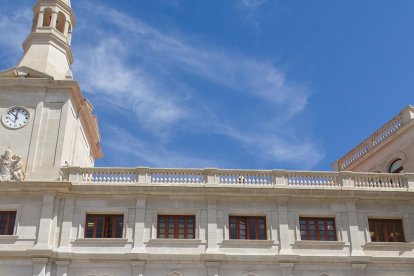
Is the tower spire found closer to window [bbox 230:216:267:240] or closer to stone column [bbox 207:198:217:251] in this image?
stone column [bbox 207:198:217:251]

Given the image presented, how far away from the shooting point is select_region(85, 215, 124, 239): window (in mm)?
33719

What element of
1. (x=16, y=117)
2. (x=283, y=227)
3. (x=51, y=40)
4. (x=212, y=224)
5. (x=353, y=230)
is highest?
(x=51, y=40)

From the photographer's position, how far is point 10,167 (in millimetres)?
34312

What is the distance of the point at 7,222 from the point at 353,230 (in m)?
18.9

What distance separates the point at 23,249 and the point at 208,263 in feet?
31.8

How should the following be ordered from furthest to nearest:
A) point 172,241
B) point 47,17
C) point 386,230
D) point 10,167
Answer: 1. point 47,17
2. point 386,230
3. point 10,167
4. point 172,241

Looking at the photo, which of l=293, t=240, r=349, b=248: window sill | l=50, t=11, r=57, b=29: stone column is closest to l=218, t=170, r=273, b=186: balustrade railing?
l=293, t=240, r=349, b=248: window sill

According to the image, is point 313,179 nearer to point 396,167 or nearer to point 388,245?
point 388,245

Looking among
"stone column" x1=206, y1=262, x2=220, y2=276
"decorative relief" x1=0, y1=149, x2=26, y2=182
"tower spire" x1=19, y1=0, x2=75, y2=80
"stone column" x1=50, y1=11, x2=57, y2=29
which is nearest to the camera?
"stone column" x1=206, y1=262, x2=220, y2=276

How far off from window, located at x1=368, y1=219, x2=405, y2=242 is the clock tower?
708 inches

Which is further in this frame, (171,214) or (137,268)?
(171,214)

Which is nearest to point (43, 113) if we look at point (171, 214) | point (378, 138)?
point (171, 214)

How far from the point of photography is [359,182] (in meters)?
35.9

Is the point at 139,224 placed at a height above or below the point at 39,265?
above
